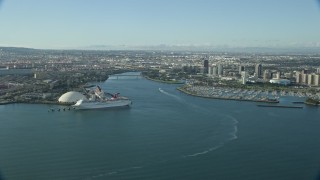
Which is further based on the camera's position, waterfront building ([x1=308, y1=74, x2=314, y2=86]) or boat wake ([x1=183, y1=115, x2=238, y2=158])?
waterfront building ([x1=308, y1=74, x2=314, y2=86])

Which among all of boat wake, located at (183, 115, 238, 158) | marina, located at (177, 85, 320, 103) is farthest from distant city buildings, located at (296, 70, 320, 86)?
boat wake, located at (183, 115, 238, 158)

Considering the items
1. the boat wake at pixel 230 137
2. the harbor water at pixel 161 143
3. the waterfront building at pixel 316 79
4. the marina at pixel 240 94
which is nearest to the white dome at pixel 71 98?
the harbor water at pixel 161 143

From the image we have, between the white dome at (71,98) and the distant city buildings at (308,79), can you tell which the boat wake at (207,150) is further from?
the distant city buildings at (308,79)

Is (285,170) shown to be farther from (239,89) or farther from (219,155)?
(239,89)

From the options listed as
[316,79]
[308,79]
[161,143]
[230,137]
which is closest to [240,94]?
[316,79]

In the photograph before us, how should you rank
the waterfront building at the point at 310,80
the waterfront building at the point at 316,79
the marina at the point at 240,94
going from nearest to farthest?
the marina at the point at 240,94 → the waterfront building at the point at 316,79 → the waterfront building at the point at 310,80

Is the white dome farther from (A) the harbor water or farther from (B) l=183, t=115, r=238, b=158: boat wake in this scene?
(B) l=183, t=115, r=238, b=158: boat wake

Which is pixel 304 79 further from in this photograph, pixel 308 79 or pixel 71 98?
pixel 71 98

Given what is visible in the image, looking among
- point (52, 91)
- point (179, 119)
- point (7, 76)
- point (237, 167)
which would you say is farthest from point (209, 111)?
point (7, 76)

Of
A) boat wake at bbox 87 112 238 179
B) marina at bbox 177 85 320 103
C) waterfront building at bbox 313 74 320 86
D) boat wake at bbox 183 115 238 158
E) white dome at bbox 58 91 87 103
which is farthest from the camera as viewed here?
waterfront building at bbox 313 74 320 86
